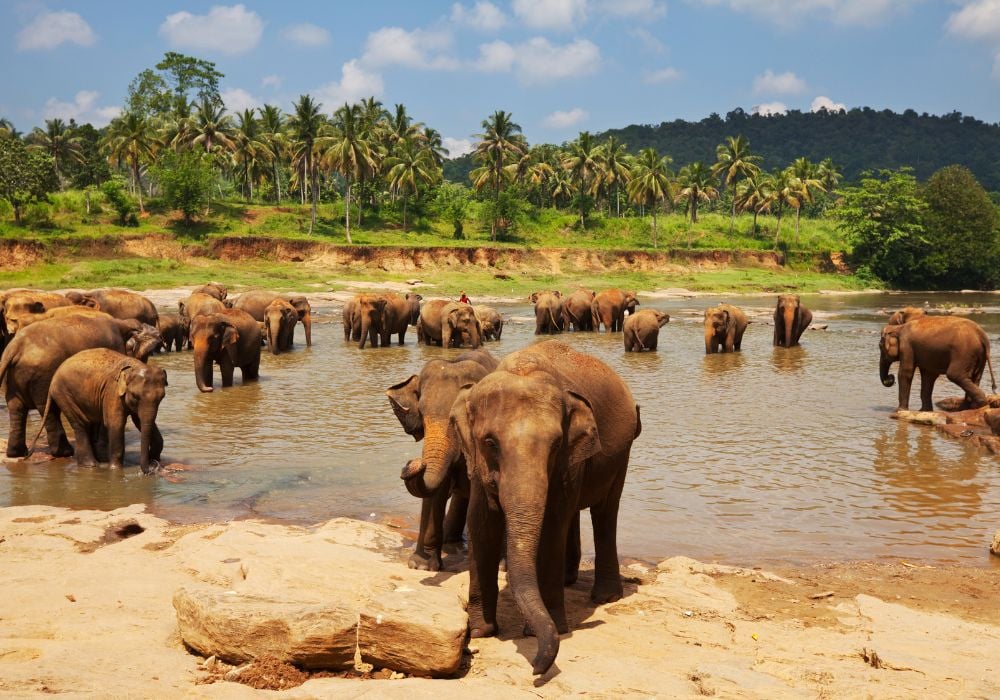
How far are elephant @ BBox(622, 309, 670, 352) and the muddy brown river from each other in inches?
223

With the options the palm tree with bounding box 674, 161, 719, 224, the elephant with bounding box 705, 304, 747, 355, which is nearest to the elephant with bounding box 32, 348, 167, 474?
the elephant with bounding box 705, 304, 747, 355

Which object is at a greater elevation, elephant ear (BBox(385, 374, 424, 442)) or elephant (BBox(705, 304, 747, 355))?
elephant ear (BBox(385, 374, 424, 442))

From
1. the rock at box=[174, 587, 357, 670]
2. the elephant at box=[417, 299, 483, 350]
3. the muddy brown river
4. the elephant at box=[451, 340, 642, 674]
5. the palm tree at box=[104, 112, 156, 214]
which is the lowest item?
the muddy brown river

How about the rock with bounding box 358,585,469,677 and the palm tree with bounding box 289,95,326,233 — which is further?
the palm tree with bounding box 289,95,326,233

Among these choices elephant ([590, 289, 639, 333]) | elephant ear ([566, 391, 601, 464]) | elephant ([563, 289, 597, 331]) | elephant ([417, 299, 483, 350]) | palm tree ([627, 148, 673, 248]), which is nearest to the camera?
elephant ear ([566, 391, 601, 464])

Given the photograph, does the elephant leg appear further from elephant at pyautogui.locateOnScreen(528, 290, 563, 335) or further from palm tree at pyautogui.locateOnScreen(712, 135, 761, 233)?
palm tree at pyautogui.locateOnScreen(712, 135, 761, 233)

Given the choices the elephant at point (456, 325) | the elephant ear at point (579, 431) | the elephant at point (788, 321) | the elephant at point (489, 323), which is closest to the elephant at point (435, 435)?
the elephant ear at point (579, 431)

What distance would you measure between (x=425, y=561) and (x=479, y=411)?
2.56 metres

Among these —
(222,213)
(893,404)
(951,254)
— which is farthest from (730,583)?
(951,254)

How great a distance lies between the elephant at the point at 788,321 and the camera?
2962cm

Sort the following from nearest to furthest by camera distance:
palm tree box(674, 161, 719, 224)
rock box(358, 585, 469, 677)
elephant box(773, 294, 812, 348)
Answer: rock box(358, 585, 469, 677)
elephant box(773, 294, 812, 348)
palm tree box(674, 161, 719, 224)

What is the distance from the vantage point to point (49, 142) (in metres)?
84.1

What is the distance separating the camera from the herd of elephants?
5566mm

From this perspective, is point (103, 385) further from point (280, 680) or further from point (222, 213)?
point (222, 213)
